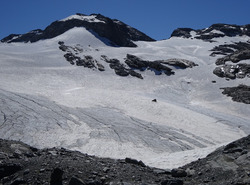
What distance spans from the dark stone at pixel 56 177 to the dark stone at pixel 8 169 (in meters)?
1.97

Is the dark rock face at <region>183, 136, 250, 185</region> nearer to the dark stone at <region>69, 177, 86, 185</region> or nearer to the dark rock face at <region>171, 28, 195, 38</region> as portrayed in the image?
the dark stone at <region>69, 177, 86, 185</region>

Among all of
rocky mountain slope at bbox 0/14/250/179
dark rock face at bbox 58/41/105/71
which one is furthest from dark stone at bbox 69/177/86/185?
dark rock face at bbox 58/41/105/71

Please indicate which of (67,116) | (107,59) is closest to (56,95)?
(67,116)

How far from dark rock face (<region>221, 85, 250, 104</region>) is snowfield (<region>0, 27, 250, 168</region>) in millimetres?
1580

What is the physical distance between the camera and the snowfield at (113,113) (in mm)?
20422

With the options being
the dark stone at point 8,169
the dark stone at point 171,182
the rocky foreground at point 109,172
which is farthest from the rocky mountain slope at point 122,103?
the dark stone at point 8,169

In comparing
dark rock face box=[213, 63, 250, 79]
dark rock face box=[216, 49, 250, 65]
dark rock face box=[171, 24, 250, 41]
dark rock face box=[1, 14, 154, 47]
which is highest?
dark rock face box=[171, 24, 250, 41]

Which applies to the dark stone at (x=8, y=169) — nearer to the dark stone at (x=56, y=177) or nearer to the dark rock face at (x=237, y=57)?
the dark stone at (x=56, y=177)

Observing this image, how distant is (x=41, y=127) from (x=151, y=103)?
18.4 meters

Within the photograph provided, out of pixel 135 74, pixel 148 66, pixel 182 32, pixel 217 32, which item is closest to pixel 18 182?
pixel 135 74

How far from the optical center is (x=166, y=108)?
35969 millimetres

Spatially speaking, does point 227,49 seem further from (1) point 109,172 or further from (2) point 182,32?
(1) point 109,172

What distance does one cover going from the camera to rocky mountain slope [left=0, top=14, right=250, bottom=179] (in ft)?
68.6

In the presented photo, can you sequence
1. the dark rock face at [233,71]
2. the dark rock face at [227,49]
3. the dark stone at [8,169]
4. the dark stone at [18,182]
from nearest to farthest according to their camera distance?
the dark stone at [18,182] → the dark stone at [8,169] → the dark rock face at [233,71] → the dark rock face at [227,49]
